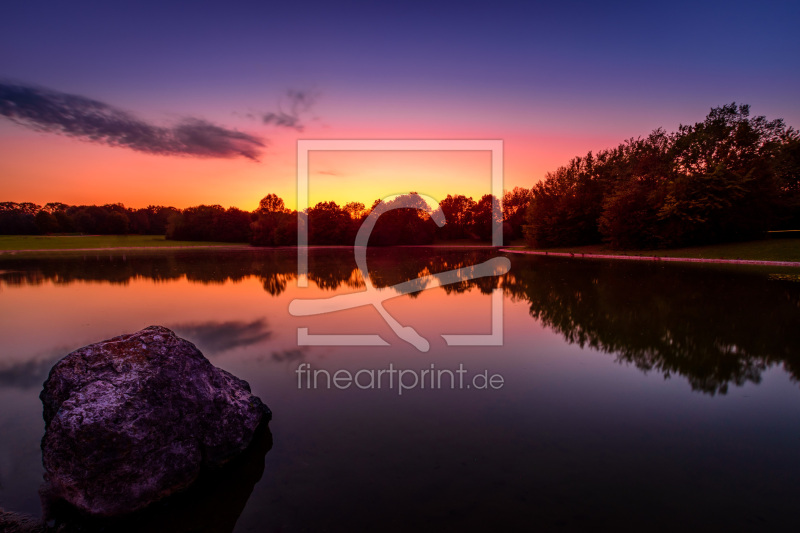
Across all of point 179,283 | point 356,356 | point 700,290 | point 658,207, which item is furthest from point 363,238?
point 356,356

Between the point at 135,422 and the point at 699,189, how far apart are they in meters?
47.0

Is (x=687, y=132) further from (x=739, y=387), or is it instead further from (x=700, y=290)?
(x=739, y=387)

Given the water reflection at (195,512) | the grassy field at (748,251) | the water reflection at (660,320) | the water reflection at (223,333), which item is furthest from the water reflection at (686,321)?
the grassy field at (748,251)

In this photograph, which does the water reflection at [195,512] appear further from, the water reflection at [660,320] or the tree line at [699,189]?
the tree line at [699,189]

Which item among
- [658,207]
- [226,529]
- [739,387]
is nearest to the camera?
[226,529]

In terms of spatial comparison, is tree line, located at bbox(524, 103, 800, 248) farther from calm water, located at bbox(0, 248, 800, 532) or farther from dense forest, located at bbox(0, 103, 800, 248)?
calm water, located at bbox(0, 248, 800, 532)

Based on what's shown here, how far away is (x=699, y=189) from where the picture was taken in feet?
121

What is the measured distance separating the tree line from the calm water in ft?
98.6

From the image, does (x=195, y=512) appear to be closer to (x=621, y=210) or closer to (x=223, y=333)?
(x=223, y=333)

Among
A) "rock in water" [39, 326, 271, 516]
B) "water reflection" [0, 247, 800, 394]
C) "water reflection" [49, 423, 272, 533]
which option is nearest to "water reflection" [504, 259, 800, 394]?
"water reflection" [0, 247, 800, 394]

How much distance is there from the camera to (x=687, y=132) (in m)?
46.3

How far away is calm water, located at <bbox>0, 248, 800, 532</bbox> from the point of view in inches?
149

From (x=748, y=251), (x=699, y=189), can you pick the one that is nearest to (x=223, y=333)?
(x=748, y=251)

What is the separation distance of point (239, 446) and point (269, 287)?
15.7m
